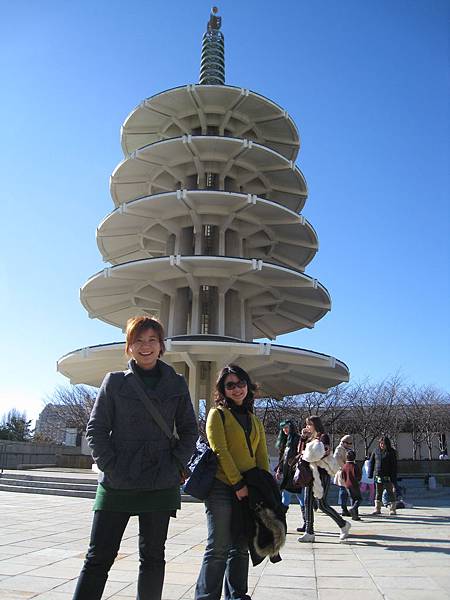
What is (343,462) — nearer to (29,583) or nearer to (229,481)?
(29,583)

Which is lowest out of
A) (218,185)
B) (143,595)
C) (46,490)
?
(46,490)

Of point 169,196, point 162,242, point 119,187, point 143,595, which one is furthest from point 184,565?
point 119,187

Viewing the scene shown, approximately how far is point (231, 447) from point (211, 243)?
24400mm

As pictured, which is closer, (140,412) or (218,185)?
(140,412)

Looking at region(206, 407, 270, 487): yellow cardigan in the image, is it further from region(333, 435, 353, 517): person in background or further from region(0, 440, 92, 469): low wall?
region(0, 440, 92, 469): low wall

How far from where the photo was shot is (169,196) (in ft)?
78.5

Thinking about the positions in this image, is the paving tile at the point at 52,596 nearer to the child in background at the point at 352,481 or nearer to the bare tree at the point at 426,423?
the child in background at the point at 352,481

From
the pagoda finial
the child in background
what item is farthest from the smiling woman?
the pagoda finial

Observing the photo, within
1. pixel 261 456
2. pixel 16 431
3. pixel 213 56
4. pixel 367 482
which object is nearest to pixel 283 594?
pixel 261 456

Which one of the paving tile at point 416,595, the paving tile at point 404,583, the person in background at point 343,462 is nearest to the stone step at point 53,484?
the person in background at point 343,462

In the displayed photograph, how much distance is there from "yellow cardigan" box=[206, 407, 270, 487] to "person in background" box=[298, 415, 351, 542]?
4107mm

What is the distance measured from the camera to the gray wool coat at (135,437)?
326cm

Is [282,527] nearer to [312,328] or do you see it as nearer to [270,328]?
[312,328]

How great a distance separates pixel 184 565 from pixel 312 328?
2445cm
